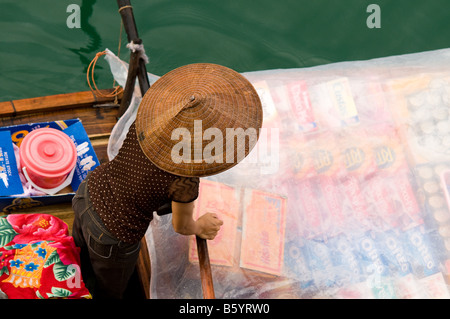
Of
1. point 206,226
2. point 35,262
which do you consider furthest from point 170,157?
point 35,262

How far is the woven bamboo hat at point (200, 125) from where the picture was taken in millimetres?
1308

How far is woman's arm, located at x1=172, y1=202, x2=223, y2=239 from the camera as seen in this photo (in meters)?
1.46

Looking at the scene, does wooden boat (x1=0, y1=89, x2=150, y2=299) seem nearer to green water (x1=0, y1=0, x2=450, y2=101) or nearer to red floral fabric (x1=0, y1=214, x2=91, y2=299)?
red floral fabric (x1=0, y1=214, x2=91, y2=299)

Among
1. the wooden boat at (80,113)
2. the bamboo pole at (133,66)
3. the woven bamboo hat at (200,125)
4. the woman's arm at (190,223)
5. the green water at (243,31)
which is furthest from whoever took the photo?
the green water at (243,31)

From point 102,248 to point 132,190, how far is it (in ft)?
1.14

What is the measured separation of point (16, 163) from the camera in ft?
6.78

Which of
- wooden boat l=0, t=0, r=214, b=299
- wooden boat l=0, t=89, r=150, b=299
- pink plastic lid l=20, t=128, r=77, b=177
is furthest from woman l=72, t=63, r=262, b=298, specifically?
wooden boat l=0, t=89, r=150, b=299

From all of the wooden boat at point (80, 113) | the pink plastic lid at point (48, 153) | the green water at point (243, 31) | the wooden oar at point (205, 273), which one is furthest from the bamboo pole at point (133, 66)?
the green water at point (243, 31)

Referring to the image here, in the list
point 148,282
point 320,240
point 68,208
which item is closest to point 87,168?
point 68,208

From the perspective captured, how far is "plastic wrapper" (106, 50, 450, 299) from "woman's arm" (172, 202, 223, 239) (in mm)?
392

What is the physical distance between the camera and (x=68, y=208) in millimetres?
2229

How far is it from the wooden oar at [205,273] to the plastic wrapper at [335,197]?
402mm

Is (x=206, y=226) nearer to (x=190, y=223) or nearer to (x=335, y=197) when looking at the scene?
(x=190, y=223)

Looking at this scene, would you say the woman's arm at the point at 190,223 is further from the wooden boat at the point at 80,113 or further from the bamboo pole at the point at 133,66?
the wooden boat at the point at 80,113
